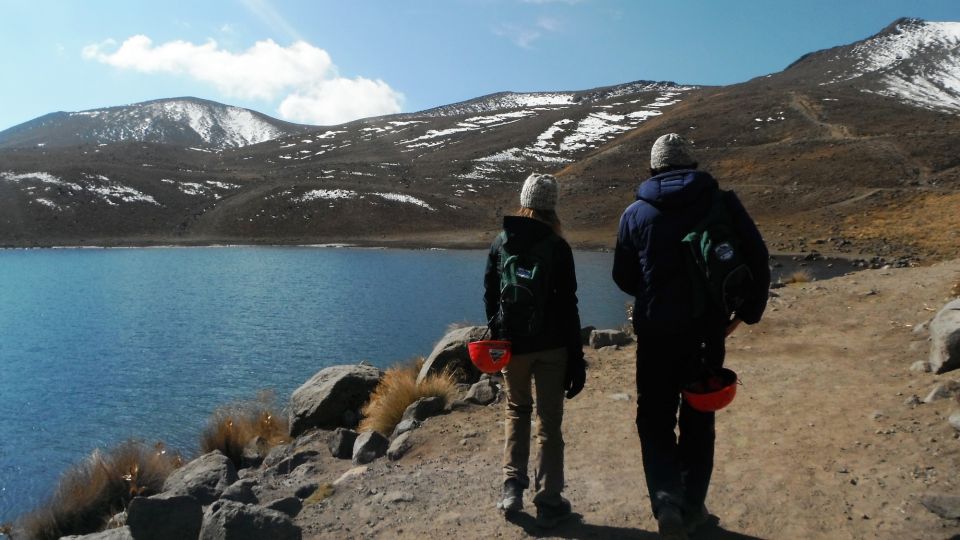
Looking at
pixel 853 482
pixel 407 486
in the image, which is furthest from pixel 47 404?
pixel 853 482

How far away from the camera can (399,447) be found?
286 inches

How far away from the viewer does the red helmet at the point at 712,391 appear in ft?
12.2

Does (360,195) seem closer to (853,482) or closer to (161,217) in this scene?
(161,217)

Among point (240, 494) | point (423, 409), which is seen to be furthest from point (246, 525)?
point (423, 409)

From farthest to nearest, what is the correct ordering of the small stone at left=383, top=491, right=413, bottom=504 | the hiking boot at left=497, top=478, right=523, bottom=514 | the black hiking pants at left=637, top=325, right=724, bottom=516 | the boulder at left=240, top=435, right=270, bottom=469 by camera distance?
1. the boulder at left=240, top=435, right=270, bottom=469
2. the small stone at left=383, top=491, right=413, bottom=504
3. the hiking boot at left=497, top=478, right=523, bottom=514
4. the black hiking pants at left=637, top=325, right=724, bottom=516

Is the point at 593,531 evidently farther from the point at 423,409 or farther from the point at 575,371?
the point at 423,409

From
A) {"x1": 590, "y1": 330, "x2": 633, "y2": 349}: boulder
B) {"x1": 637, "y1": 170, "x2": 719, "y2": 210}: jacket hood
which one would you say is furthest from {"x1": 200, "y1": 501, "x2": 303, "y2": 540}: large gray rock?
{"x1": 590, "y1": 330, "x2": 633, "y2": 349}: boulder

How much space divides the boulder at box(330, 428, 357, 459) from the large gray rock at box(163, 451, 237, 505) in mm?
1140

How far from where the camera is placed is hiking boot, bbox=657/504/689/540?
3838 mm

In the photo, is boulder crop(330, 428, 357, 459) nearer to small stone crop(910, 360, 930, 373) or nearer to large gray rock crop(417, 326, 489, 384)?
large gray rock crop(417, 326, 489, 384)

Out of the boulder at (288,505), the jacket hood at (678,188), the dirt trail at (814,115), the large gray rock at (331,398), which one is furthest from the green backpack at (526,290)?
the dirt trail at (814,115)

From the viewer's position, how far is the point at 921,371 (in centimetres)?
738

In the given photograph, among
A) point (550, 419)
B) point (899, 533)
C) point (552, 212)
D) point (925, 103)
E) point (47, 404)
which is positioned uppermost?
point (925, 103)

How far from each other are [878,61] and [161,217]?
115701mm
